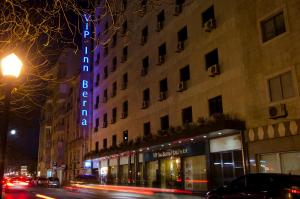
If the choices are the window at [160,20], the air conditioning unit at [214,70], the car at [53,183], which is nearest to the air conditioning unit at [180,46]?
the window at [160,20]

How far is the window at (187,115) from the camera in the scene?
2753cm

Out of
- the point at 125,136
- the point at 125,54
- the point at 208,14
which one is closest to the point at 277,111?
the point at 208,14

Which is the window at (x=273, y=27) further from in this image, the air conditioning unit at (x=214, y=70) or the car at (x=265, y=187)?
the car at (x=265, y=187)

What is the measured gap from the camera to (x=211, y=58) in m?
26.0

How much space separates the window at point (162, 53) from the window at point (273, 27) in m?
11.7

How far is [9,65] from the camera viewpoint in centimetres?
923

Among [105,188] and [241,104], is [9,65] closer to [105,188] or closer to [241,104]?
[241,104]

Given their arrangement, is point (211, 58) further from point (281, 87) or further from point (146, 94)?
point (146, 94)

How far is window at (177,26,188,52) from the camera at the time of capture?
2917cm

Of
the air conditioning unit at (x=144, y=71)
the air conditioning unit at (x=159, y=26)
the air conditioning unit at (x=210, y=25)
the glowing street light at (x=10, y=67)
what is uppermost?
the air conditioning unit at (x=159, y=26)

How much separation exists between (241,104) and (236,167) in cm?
369

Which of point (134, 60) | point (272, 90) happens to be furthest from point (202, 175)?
point (134, 60)

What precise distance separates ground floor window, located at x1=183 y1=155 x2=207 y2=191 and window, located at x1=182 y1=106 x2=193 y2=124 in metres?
2.62

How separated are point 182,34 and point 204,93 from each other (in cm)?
614
